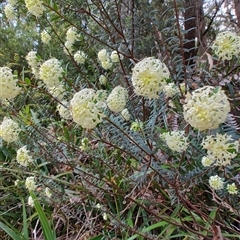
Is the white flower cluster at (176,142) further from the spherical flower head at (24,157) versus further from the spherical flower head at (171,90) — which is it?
the spherical flower head at (24,157)

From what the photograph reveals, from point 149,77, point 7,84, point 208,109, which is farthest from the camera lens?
point 7,84

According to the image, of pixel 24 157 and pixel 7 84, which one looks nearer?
pixel 7 84

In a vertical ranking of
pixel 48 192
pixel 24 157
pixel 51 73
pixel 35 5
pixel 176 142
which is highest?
pixel 35 5

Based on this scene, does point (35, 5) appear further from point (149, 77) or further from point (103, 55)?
point (149, 77)

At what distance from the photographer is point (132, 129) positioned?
1.54m

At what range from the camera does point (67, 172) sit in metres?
2.58

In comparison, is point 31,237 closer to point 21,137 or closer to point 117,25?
point 21,137

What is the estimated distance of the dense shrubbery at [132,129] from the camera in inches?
50.1

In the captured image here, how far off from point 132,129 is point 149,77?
55 cm

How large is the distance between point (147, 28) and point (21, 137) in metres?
1.01

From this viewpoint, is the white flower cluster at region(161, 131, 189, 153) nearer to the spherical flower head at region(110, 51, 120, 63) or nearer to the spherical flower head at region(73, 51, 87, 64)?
the spherical flower head at region(110, 51, 120, 63)

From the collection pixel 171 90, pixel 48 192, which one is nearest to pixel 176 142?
pixel 171 90

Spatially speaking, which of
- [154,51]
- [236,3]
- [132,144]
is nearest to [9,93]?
[132,144]

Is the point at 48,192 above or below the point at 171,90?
below
